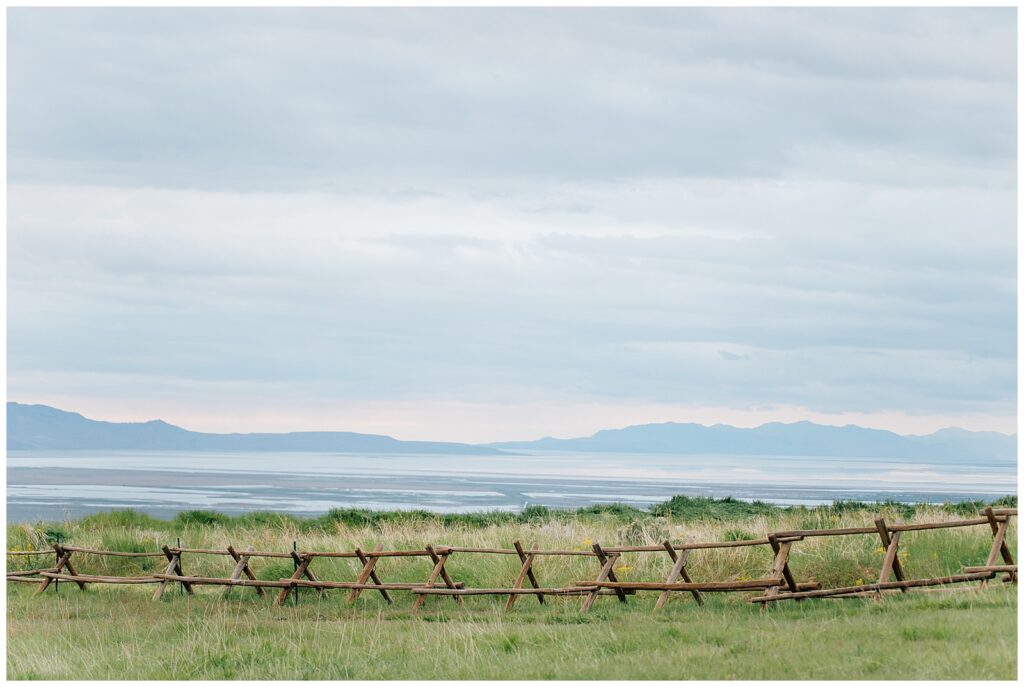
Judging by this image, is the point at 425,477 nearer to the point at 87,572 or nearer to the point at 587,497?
the point at 587,497

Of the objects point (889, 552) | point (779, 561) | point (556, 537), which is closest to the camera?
point (889, 552)

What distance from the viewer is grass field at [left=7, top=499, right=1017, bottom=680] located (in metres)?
10.3

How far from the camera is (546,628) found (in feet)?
42.2

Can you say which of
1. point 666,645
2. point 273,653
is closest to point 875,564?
point 666,645

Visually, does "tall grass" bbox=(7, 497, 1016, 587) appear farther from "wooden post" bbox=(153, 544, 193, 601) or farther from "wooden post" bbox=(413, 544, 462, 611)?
"wooden post" bbox=(413, 544, 462, 611)

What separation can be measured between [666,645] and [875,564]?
242 inches

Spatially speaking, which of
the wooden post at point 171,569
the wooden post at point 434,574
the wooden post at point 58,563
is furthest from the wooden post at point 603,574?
the wooden post at point 58,563

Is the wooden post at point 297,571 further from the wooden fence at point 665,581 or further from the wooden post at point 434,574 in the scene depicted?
the wooden post at point 434,574

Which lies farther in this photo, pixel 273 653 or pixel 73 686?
pixel 273 653

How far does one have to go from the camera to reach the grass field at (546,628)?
407 inches

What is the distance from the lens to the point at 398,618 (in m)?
15.3

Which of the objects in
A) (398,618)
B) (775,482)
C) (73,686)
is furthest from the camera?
(775,482)

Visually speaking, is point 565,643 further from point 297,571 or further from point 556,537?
point 556,537

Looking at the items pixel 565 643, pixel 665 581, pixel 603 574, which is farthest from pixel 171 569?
pixel 565 643
